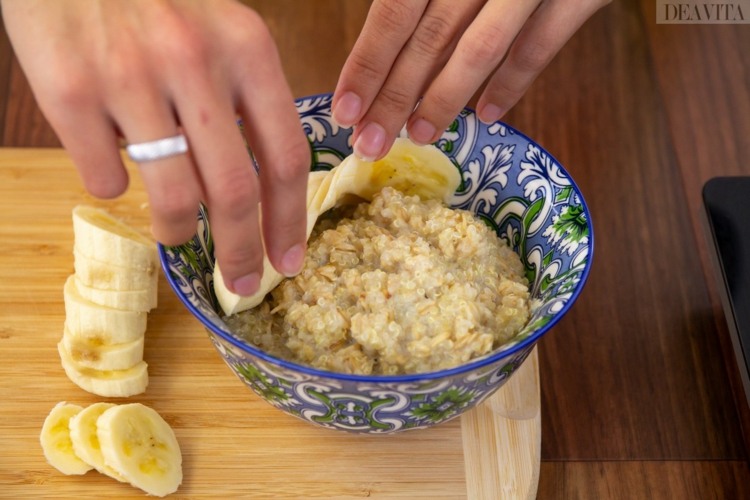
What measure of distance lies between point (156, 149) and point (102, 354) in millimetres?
668

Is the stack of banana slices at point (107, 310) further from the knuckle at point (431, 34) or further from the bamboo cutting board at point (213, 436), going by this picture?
the knuckle at point (431, 34)

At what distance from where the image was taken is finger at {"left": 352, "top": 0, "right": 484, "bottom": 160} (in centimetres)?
125

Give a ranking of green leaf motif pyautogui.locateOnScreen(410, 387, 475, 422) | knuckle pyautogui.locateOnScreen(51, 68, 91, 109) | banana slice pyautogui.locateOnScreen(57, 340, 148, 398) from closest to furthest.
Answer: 1. knuckle pyautogui.locateOnScreen(51, 68, 91, 109)
2. green leaf motif pyautogui.locateOnScreen(410, 387, 475, 422)
3. banana slice pyautogui.locateOnScreen(57, 340, 148, 398)

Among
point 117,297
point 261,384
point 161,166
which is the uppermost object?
point 161,166

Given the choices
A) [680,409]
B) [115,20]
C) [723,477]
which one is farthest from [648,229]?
[115,20]

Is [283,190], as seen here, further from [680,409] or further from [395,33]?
[680,409]

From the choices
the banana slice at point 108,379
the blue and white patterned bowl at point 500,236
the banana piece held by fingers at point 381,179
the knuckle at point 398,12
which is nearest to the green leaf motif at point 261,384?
the blue and white patterned bowl at point 500,236

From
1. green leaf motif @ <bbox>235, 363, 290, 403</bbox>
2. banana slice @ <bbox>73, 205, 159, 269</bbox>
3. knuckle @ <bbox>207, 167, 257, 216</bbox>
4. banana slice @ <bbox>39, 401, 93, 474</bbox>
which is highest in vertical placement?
knuckle @ <bbox>207, 167, 257, 216</bbox>

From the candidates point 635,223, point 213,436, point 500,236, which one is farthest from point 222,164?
point 635,223

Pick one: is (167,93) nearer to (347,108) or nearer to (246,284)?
(246,284)

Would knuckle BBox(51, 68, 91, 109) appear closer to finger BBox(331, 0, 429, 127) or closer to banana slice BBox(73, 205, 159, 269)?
finger BBox(331, 0, 429, 127)

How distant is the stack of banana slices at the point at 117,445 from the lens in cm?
124

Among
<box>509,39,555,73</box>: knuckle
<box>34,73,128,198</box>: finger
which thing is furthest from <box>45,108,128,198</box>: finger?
<box>509,39,555,73</box>: knuckle

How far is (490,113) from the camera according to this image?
141 centimetres
